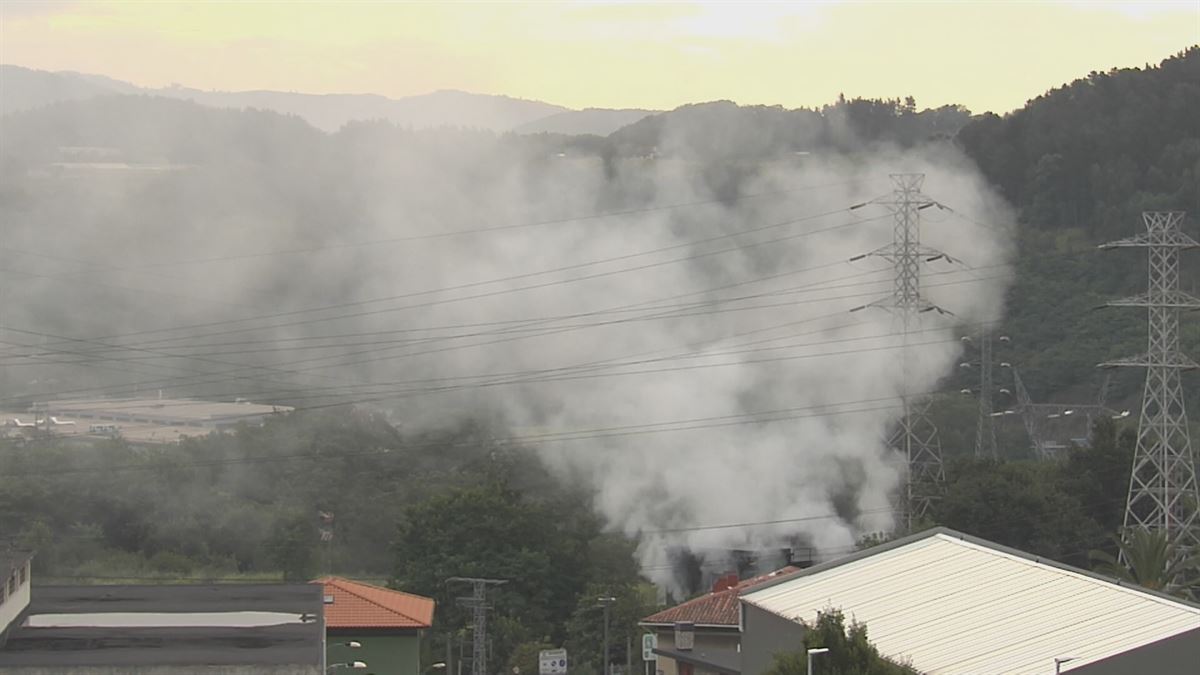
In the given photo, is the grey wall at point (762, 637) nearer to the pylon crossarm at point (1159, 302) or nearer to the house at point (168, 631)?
the house at point (168, 631)

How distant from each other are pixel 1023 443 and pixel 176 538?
49586mm

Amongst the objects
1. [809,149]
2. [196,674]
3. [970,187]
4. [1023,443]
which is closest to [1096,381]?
[1023,443]

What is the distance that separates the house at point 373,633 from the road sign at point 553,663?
6047 millimetres

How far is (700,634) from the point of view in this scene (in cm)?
5966

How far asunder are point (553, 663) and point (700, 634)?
5144 millimetres

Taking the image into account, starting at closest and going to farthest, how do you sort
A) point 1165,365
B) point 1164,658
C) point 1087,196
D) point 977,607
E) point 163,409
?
point 1164,658
point 977,607
point 1165,365
point 163,409
point 1087,196

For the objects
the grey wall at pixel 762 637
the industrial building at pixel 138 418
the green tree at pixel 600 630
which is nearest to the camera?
the grey wall at pixel 762 637

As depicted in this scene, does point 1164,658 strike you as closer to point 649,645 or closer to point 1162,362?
point 649,645

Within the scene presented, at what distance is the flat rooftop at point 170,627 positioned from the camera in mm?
39875

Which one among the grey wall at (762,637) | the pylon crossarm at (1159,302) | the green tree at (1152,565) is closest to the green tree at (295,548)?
the pylon crossarm at (1159,302)

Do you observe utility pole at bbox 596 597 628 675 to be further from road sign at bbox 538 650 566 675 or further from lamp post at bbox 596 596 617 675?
road sign at bbox 538 650 566 675

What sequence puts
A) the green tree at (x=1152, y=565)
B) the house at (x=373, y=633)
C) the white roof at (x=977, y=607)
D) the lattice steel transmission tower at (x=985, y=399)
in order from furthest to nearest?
1. the lattice steel transmission tower at (x=985, y=399)
2. the green tree at (x=1152, y=565)
3. the house at (x=373, y=633)
4. the white roof at (x=977, y=607)

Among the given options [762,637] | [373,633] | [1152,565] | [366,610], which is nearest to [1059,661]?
[762,637]

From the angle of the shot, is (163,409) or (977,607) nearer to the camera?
(977,607)
